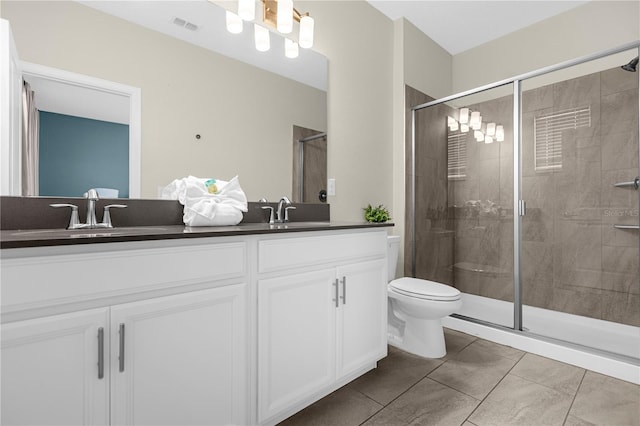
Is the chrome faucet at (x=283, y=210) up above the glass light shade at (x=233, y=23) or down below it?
below

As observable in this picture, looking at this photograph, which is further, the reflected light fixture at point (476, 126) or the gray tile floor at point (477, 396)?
the reflected light fixture at point (476, 126)

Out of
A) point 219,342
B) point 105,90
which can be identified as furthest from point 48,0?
point 219,342

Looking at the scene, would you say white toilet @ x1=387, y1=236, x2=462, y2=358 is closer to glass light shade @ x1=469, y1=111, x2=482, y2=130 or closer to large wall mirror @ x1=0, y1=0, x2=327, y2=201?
large wall mirror @ x1=0, y1=0, x2=327, y2=201

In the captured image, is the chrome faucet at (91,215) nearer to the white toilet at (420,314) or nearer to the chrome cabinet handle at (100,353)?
the chrome cabinet handle at (100,353)

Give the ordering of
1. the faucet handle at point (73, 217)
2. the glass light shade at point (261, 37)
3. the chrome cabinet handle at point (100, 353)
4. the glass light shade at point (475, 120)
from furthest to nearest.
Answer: the glass light shade at point (475, 120), the glass light shade at point (261, 37), the faucet handle at point (73, 217), the chrome cabinet handle at point (100, 353)

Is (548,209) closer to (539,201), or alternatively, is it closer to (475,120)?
(539,201)

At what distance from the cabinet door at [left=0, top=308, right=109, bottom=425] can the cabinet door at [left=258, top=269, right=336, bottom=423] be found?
0.53 meters

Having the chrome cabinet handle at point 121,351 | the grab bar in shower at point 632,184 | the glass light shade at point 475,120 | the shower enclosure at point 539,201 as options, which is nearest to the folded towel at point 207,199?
the chrome cabinet handle at point 121,351

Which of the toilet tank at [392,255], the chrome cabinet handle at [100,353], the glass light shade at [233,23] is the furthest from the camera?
the toilet tank at [392,255]

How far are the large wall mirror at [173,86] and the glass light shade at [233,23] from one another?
1.2 inches

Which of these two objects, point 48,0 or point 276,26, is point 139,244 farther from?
point 276,26

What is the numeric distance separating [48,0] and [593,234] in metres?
3.35

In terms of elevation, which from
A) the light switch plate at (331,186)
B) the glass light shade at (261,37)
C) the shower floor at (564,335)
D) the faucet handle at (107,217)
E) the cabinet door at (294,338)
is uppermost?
the glass light shade at (261,37)

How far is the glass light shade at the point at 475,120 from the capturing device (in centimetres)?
268
